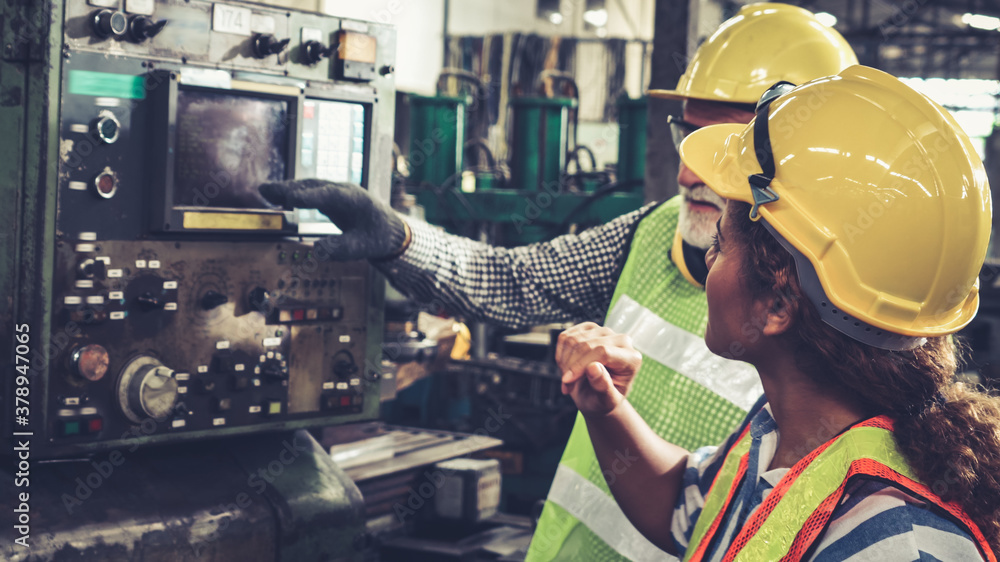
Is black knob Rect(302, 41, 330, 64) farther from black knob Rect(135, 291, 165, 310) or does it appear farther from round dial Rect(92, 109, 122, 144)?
black knob Rect(135, 291, 165, 310)

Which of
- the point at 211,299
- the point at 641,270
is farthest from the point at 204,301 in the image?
the point at 641,270

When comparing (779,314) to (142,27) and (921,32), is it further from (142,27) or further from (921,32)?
(921,32)

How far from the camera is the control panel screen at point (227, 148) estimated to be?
1.39m

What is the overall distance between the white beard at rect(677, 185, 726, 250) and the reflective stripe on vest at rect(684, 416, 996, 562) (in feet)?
1.99

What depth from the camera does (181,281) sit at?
139 centimetres

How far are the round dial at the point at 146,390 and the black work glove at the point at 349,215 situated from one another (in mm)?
321

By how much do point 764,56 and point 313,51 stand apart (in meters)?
0.78

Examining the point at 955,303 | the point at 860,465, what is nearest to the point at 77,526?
the point at 860,465

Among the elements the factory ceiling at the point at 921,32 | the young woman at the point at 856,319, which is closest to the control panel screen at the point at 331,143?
the young woman at the point at 856,319

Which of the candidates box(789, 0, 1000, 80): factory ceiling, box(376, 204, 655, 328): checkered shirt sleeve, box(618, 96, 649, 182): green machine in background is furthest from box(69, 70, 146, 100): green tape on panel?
box(789, 0, 1000, 80): factory ceiling

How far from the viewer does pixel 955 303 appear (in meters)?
0.92

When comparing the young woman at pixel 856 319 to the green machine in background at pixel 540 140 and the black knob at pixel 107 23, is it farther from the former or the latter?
the green machine in background at pixel 540 140

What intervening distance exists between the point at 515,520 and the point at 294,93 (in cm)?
114

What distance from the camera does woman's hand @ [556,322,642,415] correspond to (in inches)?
46.3
